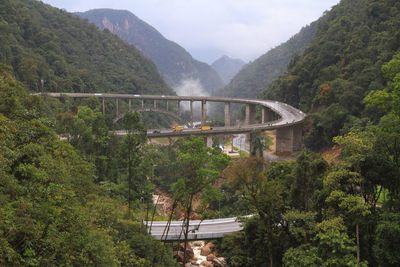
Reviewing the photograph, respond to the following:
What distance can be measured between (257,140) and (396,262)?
31528 millimetres

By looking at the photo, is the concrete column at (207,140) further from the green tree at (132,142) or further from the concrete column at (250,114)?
the green tree at (132,142)

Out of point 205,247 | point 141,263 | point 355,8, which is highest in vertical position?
point 355,8

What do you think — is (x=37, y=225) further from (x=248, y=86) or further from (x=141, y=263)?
(x=248, y=86)

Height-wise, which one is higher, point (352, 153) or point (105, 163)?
point (352, 153)

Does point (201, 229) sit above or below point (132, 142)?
below

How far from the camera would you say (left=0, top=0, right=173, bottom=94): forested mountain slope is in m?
57.0

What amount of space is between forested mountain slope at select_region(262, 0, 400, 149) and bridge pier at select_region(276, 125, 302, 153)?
13.2ft

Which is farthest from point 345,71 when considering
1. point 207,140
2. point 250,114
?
point 207,140

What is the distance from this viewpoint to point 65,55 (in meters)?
77.7

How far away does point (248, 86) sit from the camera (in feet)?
435

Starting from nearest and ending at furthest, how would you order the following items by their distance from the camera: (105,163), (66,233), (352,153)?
(66,233), (352,153), (105,163)

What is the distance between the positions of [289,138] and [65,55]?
55881mm

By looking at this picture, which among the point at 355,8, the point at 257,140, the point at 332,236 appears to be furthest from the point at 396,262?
the point at 355,8

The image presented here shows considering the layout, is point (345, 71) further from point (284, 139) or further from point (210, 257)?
point (210, 257)
